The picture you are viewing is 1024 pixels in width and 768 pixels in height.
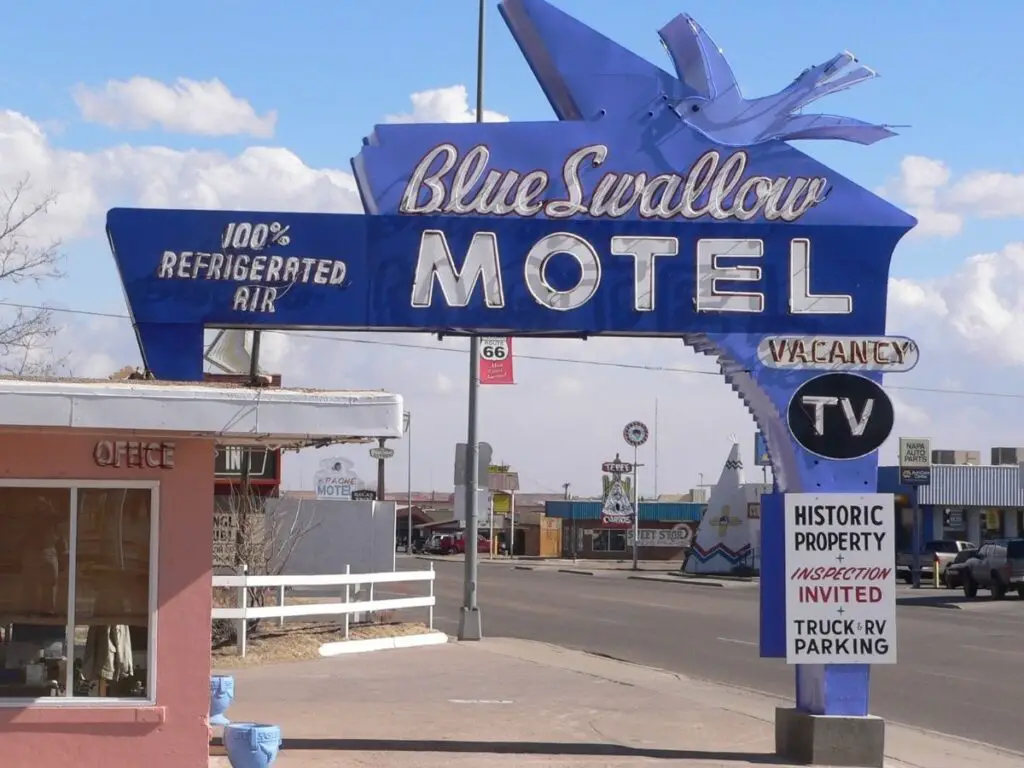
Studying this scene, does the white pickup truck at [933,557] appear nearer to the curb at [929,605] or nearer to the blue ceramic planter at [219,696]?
the curb at [929,605]

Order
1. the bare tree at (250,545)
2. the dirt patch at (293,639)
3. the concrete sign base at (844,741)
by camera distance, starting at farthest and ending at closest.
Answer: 1. the bare tree at (250,545)
2. the dirt patch at (293,639)
3. the concrete sign base at (844,741)

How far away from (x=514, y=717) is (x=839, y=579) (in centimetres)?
434

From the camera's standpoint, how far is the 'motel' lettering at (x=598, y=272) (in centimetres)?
1270

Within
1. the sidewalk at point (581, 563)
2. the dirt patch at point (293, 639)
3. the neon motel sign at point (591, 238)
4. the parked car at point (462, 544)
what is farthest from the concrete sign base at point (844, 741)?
the parked car at point (462, 544)

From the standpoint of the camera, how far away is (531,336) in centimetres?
1301

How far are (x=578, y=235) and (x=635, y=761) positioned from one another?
4.65m

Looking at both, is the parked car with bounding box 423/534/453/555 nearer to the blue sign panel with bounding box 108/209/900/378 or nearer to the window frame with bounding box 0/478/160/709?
the blue sign panel with bounding box 108/209/900/378

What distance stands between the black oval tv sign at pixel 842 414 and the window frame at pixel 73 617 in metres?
5.63

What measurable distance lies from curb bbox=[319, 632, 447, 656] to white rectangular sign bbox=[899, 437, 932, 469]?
3065 cm

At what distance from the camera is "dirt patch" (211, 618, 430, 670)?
20.7 meters

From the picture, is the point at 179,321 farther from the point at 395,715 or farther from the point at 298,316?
the point at 395,715

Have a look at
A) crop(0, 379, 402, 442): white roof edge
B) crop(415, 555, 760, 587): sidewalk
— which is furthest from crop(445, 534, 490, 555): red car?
crop(0, 379, 402, 442): white roof edge

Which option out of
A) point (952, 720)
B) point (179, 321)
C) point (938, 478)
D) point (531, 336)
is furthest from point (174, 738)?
point (938, 478)

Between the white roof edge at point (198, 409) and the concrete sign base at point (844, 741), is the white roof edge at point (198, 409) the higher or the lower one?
the higher one
